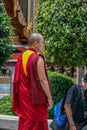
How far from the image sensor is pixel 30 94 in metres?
4.88

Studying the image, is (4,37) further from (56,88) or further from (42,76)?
(42,76)

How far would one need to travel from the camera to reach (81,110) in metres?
4.84

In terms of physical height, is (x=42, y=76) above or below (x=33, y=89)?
above

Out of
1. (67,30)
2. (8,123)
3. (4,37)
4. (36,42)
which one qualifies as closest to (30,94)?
(36,42)

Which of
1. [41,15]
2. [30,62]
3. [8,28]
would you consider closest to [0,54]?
[8,28]

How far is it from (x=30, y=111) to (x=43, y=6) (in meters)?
2.42

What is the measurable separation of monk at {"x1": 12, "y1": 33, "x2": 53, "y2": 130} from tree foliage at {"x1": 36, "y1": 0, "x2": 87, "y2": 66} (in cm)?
130

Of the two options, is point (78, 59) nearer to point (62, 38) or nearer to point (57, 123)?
point (62, 38)

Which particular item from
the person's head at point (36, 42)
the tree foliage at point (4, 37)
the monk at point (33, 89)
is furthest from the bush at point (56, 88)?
Result: the person's head at point (36, 42)

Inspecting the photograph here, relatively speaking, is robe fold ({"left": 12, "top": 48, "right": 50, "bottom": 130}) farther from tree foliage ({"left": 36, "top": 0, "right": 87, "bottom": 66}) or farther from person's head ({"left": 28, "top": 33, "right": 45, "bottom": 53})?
tree foliage ({"left": 36, "top": 0, "right": 87, "bottom": 66})

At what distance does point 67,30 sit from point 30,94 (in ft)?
5.33

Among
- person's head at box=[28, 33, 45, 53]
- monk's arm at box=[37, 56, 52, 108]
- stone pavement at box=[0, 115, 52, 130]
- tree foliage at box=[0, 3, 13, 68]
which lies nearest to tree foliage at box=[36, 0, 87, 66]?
tree foliage at box=[0, 3, 13, 68]

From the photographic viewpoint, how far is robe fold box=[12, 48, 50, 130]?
15.8 ft

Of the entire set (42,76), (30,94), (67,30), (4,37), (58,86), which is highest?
(67,30)
